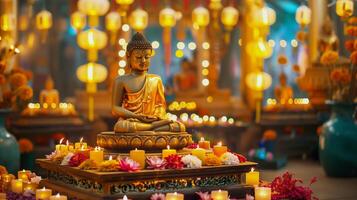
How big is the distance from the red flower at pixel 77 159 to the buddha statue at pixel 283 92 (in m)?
8.17

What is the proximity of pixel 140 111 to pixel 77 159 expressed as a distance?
69 cm

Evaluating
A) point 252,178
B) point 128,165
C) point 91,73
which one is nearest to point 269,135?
point 91,73

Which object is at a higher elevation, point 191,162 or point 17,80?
point 17,80

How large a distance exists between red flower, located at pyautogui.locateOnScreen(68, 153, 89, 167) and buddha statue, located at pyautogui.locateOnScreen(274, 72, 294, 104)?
8.17 meters

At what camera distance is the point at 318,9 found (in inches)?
523

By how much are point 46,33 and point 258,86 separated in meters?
4.44

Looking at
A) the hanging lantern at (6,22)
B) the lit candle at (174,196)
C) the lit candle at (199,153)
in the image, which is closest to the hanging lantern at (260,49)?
the hanging lantern at (6,22)

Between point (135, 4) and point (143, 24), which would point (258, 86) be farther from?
point (135, 4)

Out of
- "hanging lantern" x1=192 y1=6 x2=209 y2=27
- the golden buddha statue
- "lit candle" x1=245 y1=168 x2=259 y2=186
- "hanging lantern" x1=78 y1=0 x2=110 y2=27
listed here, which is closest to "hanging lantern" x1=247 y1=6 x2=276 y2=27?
"hanging lantern" x1=192 y1=6 x2=209 y2=27

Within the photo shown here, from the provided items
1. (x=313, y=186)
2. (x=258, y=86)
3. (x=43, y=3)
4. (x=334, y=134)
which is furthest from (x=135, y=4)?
(x=313, y=186)

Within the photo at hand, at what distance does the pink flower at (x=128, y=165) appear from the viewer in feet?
17.7

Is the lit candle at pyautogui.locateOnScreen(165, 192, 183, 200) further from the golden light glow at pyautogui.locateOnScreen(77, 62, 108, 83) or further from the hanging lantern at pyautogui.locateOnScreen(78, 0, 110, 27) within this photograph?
the golden light glow at pyautogui.locateOnScreen(77, 62, 108, 83)

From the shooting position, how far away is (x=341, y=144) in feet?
31.6

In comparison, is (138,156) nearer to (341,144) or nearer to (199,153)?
(199,153)
